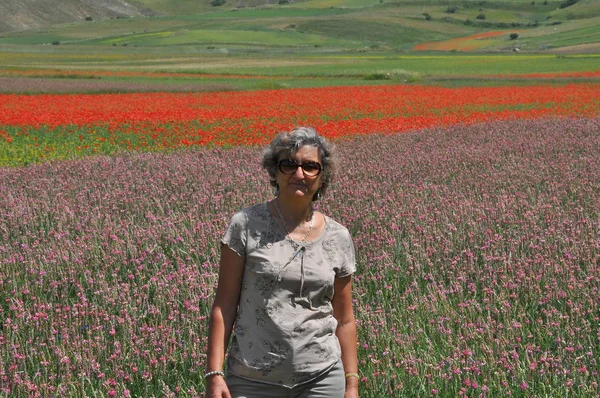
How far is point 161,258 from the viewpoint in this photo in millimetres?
6141

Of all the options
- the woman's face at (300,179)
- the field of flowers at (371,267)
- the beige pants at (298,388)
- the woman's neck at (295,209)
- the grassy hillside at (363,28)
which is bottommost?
the grassy hillside at (363,28)

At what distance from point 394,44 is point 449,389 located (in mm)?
128601

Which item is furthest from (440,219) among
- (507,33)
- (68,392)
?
(507,33)

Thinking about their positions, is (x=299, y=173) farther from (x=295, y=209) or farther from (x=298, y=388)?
(x=298, y=388)

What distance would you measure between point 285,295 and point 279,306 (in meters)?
0.04

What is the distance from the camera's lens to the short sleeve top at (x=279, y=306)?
9.62 feet

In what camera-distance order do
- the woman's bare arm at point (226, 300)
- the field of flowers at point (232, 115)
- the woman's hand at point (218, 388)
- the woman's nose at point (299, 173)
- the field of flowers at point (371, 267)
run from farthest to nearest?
the field of flowers at point (232, 115), the field of flowers at point (371, 267), the woman's nose at point (299, 173), the woman's bare arm at point (226, 300), the woman's hand at point (218, 388)

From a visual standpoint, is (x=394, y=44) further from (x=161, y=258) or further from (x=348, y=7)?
(x=161, y=258)

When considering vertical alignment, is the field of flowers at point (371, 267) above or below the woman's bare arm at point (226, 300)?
below

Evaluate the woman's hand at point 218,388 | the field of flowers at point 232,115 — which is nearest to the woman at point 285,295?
the woman's hand at point 218,388

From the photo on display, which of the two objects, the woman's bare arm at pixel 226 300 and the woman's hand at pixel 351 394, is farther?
the woman's hand at pixel 351 394

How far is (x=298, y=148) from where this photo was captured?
10.2 ft

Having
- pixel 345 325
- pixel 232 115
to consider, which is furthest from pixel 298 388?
pixel 232 115

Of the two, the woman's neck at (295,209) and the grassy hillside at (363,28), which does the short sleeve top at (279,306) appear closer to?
the woman's neck at (295,209)
